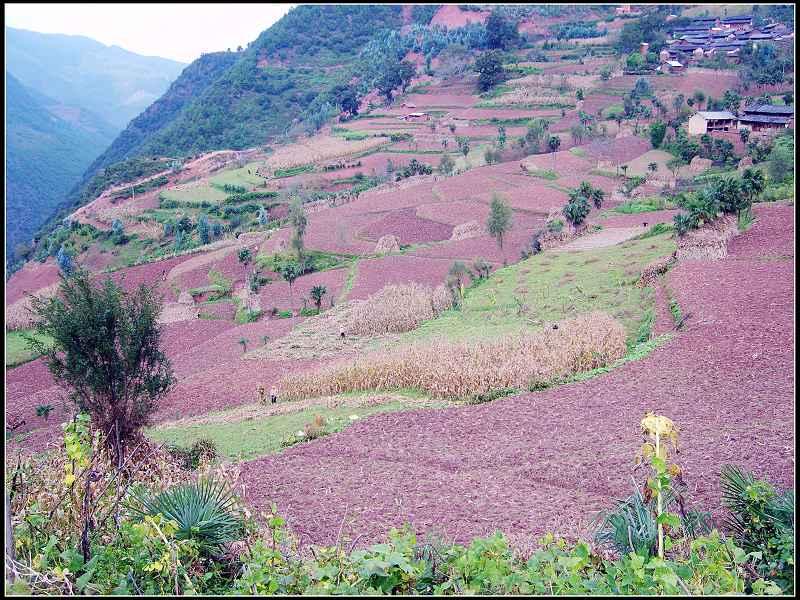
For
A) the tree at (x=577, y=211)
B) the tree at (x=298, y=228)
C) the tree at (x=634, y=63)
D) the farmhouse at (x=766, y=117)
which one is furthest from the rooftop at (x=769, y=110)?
the tree at (x=298, y=228)

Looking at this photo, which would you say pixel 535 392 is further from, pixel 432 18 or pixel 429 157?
pixel 432 18

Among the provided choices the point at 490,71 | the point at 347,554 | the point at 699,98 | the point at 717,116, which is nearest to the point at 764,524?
the point at 347,554

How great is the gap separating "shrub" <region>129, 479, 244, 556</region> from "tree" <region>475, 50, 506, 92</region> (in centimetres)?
6370

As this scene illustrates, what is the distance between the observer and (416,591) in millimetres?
4387

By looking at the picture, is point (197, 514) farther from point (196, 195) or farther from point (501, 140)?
point (196, 195)

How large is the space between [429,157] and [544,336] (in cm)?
3728

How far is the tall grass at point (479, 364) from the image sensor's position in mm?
13102

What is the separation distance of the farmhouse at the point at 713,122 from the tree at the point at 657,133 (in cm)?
208

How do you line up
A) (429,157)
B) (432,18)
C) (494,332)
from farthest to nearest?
(432,18) < (429,157) < (494,332)

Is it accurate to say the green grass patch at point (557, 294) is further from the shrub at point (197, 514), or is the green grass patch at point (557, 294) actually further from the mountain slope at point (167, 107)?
the mountain slope at point (167, 107)

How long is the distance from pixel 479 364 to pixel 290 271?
15.5m

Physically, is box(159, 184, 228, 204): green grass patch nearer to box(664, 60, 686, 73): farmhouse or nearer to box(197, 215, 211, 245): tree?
box(197, 215, 211, 245): tree

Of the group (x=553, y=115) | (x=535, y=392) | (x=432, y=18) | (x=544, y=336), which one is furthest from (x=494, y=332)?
(x=432, y=18)

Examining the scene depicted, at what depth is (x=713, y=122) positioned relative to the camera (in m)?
43.1
